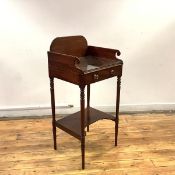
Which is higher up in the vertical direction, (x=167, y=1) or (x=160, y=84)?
(x=167, y=1)

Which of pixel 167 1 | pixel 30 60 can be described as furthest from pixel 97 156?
pixel 167 1

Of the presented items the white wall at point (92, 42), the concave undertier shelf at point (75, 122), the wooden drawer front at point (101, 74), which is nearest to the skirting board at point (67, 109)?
the white wall at point (92, 42)

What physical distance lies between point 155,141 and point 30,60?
145 cm

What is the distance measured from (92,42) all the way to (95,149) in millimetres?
1066

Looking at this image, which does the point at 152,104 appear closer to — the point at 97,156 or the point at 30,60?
the point at 97,156

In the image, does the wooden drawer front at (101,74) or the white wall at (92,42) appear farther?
the white wall at (92,42)

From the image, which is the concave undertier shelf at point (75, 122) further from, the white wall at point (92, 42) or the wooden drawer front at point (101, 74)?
the white wall at point (92, 42)

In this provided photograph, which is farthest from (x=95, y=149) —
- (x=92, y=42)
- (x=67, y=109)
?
(x=92, y=42)

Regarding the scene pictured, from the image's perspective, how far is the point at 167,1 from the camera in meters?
2.71

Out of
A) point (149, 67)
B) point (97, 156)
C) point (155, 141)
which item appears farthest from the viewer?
point (149, 67)

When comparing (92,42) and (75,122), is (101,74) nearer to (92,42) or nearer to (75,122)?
(75,122)

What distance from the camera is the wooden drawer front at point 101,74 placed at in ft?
6.25

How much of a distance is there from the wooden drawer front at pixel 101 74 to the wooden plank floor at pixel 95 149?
0.69 meters

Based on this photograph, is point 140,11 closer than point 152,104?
Yes
